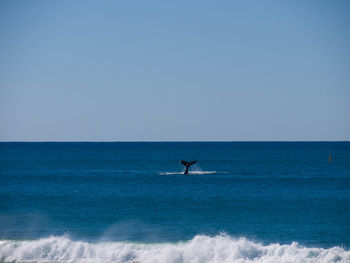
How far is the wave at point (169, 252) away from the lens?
91.2 feet

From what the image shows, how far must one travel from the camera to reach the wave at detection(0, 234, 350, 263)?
91.2ft

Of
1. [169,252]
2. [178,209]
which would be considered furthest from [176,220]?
[169,252]

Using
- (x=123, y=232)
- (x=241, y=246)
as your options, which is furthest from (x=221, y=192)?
(x=241, y=246)

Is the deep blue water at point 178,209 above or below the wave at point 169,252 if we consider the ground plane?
above

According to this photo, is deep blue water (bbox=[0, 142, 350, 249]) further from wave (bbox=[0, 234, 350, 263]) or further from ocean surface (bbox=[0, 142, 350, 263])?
wave (bbox=[0, 234, 350, 263])

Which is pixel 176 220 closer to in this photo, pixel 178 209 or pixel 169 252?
pixel 178 209

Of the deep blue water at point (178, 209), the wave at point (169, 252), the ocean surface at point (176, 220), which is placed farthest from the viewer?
the deep blue water at point (178, 209)

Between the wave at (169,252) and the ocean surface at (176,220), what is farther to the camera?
the ocean surface at (176,220)

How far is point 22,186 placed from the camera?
60.5 metres

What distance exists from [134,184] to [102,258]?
33.7 metres

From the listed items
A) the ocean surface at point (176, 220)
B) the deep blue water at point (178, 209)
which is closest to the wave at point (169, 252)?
the ocean surface at point (176, 220)

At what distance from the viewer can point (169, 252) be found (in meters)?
28.1

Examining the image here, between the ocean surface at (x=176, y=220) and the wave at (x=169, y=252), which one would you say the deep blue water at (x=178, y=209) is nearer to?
the ocean surface at (x=176, y=220)

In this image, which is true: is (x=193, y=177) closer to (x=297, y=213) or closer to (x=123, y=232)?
(x=297, y=213)
